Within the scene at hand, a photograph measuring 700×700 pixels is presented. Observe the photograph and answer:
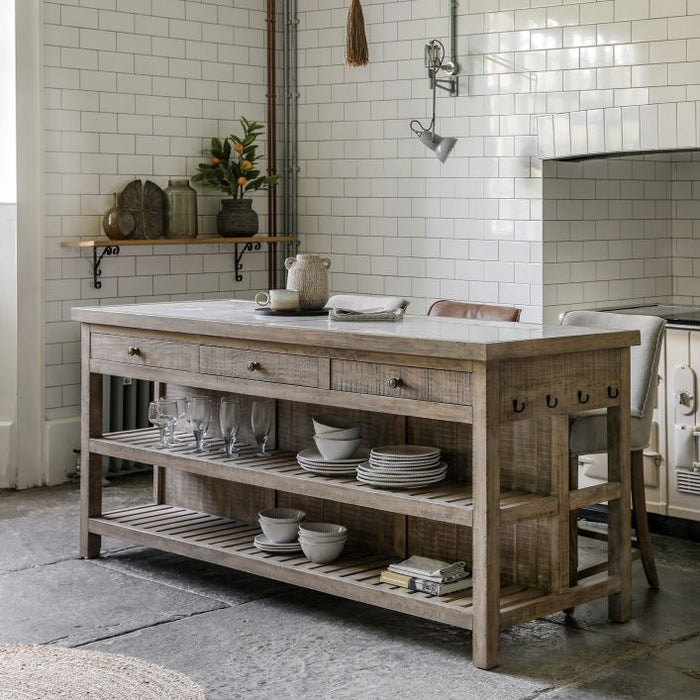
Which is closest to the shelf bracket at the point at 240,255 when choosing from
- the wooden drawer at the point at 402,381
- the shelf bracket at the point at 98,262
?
the shelf bracket at the point at 98,262

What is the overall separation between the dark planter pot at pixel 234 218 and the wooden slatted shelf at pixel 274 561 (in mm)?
2295

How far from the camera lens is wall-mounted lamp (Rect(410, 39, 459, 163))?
265 inches

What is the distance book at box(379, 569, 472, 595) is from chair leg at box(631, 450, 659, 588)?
2.83 feet

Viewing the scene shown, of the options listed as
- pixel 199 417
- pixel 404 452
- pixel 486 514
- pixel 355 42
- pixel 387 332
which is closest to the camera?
pixel 486 514

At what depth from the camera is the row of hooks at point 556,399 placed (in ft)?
12.9

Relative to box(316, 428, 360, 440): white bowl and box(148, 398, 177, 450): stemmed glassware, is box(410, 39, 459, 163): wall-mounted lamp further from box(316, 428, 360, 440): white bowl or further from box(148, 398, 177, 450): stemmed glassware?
box(316, 428, 360, 440): white bowl

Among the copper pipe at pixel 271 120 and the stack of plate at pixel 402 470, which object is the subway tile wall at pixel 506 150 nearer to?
the copper pipe at pixel 271 120

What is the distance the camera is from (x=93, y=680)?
385 centimetres

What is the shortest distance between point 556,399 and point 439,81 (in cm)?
323

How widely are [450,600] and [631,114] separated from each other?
2.95 metres

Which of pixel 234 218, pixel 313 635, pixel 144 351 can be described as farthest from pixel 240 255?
pixel 313 635

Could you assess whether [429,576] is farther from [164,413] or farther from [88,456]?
[88,456]

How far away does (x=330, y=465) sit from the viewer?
4473 millimetres

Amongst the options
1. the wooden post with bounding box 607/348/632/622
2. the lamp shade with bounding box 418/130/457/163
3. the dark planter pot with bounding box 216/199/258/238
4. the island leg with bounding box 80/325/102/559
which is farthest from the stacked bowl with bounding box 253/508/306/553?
the dark planter pot with bounding box 216/199/258/238
